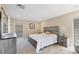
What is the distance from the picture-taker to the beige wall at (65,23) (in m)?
1.80

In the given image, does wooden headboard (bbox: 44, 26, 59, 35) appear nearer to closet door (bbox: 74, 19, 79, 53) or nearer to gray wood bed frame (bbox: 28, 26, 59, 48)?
gray wood bed frame (bbox: 28, 26, 59, 48)

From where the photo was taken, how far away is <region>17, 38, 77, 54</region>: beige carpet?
69.6 inches

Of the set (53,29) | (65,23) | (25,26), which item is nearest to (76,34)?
(65,23)

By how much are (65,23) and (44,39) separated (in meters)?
0.49

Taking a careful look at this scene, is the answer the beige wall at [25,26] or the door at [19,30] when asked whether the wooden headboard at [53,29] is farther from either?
the door at [19,30]

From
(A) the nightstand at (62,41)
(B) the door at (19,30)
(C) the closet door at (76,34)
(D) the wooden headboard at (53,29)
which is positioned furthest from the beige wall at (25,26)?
(C) the closet door at (76,34)

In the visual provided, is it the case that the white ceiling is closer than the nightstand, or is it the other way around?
the white ceiling

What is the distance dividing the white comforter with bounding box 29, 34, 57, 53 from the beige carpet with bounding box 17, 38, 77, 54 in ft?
0.25

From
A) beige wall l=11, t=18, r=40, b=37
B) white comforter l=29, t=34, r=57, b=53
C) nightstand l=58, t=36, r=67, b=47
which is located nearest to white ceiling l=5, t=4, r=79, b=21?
beige wall l=11, t=18, r=40, b=37

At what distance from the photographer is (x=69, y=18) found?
1827 millimetres
